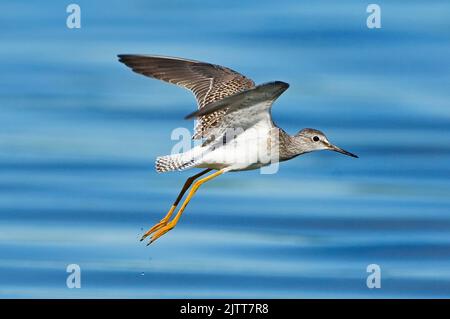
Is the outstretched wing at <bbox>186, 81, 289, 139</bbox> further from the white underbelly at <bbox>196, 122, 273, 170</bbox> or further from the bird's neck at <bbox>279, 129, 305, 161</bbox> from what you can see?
Answer: the bird's neck at <bbox>279, 129, 305, 161</bbox>

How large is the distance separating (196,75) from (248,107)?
4.74 ft

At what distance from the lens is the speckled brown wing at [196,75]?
10562 mm

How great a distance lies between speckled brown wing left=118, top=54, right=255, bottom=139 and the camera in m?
10.6

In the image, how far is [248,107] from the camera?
9.70 meters

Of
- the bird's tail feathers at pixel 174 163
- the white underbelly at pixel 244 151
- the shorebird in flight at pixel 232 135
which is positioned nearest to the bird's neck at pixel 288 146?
the shorebird in flight at pixel 232 135

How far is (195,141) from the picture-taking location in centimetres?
1026

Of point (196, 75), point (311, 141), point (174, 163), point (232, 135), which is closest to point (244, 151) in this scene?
point (232, 135)

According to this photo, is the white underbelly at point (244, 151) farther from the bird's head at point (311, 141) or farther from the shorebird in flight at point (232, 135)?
the bird's head at point (311, 141)

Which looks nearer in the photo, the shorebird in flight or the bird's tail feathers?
the shorebird in flight

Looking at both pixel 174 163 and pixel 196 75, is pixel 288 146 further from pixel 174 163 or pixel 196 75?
pixel 196 75

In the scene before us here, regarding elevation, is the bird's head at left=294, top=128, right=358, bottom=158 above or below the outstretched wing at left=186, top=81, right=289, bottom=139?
below

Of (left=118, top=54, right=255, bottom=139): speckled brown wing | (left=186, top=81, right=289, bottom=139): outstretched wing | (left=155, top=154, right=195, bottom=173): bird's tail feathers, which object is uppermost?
(left=118, top=54, right=255, bottom=139): speckled brown wing

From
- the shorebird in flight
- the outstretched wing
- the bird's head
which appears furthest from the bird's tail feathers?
the bird's head

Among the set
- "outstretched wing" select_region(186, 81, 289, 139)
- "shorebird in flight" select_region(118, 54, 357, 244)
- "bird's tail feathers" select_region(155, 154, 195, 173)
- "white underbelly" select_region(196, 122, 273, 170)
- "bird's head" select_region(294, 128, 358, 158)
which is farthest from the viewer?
"bird's head" select_region(294, 128, 358, 158)
